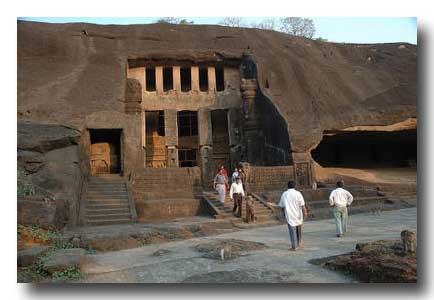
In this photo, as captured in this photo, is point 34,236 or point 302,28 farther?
point 302,28

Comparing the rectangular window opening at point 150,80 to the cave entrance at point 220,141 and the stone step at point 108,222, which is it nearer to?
the cave entrance at point 220,141

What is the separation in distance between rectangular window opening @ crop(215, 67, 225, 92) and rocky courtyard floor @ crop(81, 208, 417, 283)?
15.7 meters

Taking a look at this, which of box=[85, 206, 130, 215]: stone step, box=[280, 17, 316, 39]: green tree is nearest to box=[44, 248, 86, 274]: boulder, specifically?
box=[85, 206, 130, 215]: stone step

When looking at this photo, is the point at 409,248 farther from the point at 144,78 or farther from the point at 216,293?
the point at 144,78

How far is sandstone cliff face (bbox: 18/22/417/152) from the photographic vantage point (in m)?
18.7

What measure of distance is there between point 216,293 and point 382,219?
793 cm

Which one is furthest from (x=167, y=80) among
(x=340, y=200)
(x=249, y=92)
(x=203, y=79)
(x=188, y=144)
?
(x=340, y=200)

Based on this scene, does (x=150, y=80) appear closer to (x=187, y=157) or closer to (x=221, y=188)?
(x=187, y=157)

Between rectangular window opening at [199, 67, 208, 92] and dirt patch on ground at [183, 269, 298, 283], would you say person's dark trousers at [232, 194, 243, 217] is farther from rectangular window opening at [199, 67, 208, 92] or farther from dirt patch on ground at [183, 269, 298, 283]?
rectangular window opening at [199, 67, 208, 92]

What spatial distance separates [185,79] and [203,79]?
1.16 metres

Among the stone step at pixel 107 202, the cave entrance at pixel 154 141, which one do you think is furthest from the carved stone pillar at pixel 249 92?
the stone step at pixel 107 202

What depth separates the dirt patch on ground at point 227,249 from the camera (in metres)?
7.05

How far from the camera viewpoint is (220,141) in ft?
84.8

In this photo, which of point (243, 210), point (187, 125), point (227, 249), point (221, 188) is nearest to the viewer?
point (227, 249)
